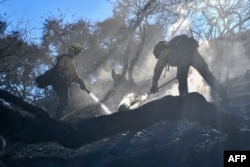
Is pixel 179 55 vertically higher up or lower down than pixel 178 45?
lower down

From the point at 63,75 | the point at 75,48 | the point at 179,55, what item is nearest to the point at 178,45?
the point at 179,55

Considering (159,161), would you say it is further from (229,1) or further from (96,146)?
(229,1)

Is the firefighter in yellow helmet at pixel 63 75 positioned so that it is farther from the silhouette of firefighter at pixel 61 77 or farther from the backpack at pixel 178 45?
the backpack at pixel 178 45

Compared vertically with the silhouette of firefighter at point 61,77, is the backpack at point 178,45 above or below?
above

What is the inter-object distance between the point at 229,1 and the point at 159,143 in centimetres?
1477

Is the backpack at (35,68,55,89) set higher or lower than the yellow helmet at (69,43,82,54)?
lower

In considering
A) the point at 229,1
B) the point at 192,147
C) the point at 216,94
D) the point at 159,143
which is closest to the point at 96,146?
the point at 159,143

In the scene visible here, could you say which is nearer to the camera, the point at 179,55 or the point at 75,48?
the point at 179,55

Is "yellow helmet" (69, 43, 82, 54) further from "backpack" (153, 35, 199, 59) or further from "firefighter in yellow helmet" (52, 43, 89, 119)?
"backpack" (153, 35, 199, 59)
